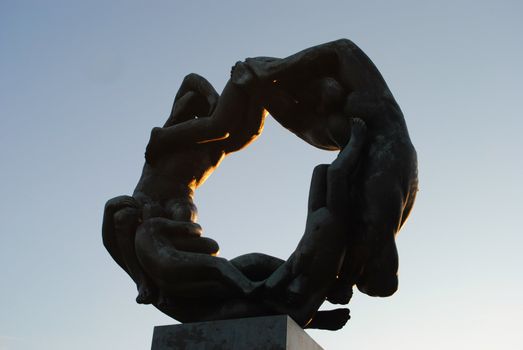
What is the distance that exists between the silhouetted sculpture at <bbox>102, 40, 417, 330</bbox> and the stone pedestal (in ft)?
0.69

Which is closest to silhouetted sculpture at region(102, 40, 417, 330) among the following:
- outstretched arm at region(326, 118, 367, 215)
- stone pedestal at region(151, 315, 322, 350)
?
outstretched arm at region(326, 118, 367, 215)

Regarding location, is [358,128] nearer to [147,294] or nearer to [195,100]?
[195,100]

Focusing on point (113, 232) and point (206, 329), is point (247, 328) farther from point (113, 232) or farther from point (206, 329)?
point (113, 232)

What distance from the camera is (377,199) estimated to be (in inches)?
169

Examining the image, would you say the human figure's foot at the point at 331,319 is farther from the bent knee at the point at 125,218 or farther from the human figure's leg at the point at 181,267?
the bent knee at the point at 125,218

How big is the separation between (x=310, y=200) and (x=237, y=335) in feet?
3.37

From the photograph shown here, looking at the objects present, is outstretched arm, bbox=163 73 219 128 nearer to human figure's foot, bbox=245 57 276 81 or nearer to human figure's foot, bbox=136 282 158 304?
human figure's foot, bbox=245 57 276 81

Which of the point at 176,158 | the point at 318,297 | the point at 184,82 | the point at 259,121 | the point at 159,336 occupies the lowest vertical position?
the point at 159,336

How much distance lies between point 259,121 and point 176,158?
746mm

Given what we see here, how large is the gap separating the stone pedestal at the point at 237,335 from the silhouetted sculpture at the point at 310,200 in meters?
0.21

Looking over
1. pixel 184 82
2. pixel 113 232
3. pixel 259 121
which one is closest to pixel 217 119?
pixel 259 121

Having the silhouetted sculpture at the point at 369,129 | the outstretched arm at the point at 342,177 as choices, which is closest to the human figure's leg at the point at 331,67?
the silhouetted sculpture at the point at 369,129

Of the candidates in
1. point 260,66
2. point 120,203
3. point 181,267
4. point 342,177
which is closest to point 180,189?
point 120,203

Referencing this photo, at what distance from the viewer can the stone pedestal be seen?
3.90 metres
